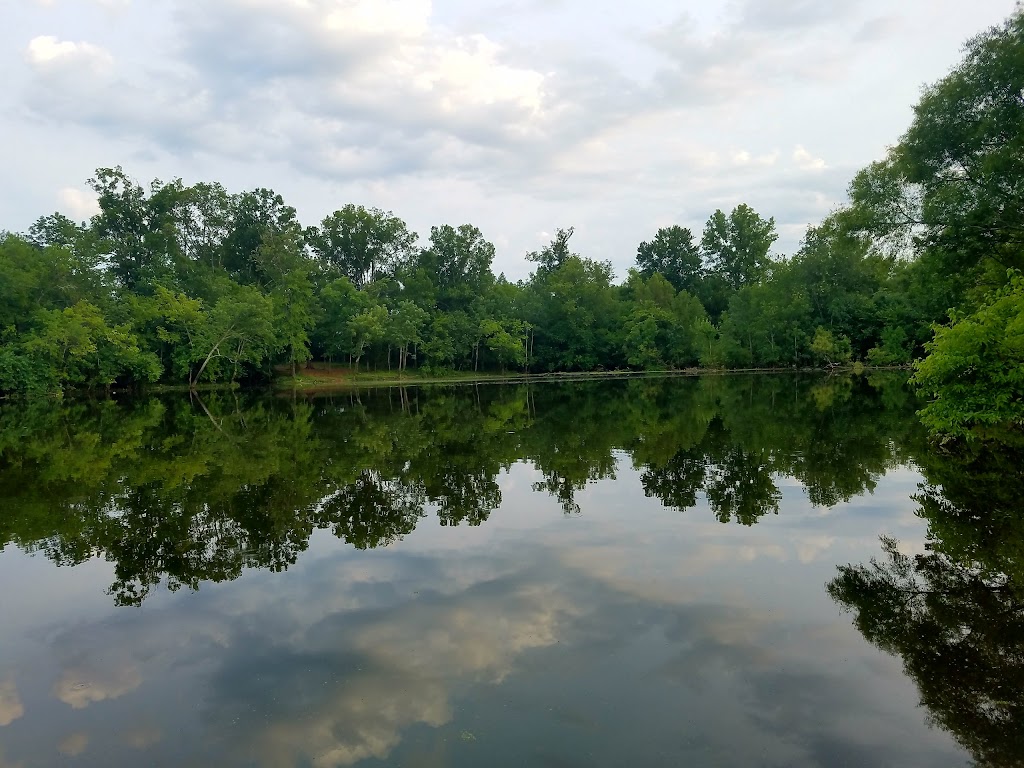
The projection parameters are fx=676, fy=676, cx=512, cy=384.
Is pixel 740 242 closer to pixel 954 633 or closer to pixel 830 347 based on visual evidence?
pixel 830 347

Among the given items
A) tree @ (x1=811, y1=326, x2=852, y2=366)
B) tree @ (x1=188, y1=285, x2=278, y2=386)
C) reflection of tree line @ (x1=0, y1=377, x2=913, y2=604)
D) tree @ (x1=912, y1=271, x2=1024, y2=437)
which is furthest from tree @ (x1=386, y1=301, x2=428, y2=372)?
tree @ (x1=912, y1=271, x2=1024, y2=437)

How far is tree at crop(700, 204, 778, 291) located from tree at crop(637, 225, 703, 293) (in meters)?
6.03

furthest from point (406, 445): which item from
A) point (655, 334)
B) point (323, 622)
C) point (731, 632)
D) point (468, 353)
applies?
point (655, 334)

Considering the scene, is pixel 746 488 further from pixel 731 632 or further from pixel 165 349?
pixel 165 349

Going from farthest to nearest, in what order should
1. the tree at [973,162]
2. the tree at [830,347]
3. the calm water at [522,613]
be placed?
the tree at [830,347], the tree at [973,162], the calm water at [522,613]

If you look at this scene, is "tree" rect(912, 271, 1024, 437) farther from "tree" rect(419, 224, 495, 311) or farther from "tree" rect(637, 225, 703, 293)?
"tree" rect(637, 225, 703, 293)

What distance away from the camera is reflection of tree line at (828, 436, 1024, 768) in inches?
213

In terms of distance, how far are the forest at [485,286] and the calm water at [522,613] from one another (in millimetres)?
13805

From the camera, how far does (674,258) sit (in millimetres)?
109375

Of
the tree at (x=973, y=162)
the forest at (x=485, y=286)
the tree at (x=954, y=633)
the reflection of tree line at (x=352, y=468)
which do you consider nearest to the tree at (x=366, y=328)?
the forest at (x=485, y=286)

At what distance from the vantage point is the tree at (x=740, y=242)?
98.6 m

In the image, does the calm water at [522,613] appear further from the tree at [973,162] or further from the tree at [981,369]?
the tree at [973,162]

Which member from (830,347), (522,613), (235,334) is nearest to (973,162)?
(522,613)

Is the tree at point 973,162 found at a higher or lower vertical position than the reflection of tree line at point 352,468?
higher
